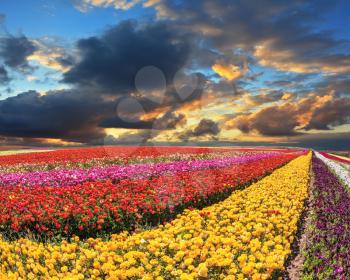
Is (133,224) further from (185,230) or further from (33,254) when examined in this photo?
(33,254)

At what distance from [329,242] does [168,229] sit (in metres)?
3.27

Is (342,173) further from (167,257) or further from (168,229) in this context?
(167,257)

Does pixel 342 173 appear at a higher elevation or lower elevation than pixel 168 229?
lower

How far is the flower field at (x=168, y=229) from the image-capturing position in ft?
17.3

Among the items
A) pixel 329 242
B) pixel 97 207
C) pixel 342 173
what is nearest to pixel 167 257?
pixel 329 242

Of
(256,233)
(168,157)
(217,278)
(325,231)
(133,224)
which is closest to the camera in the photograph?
(217,278)

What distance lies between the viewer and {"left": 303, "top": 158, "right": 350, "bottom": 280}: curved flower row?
5977 millimetres

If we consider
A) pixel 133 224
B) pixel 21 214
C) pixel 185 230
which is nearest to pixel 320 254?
pixel 185 230

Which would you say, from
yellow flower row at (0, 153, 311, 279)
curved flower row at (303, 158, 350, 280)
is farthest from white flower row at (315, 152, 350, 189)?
yellow flower row at (0, 153, 311, 279)

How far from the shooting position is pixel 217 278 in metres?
5.06

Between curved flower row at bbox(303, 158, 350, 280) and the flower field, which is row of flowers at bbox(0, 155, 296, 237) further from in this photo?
curved flower row at bbox(303, 158, 350, 280)

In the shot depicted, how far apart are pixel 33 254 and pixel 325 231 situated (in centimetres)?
608

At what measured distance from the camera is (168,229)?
7176 mm

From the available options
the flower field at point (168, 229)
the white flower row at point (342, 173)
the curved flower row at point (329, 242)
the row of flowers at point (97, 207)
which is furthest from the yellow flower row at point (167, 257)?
the white flower row at point (342, 173)
